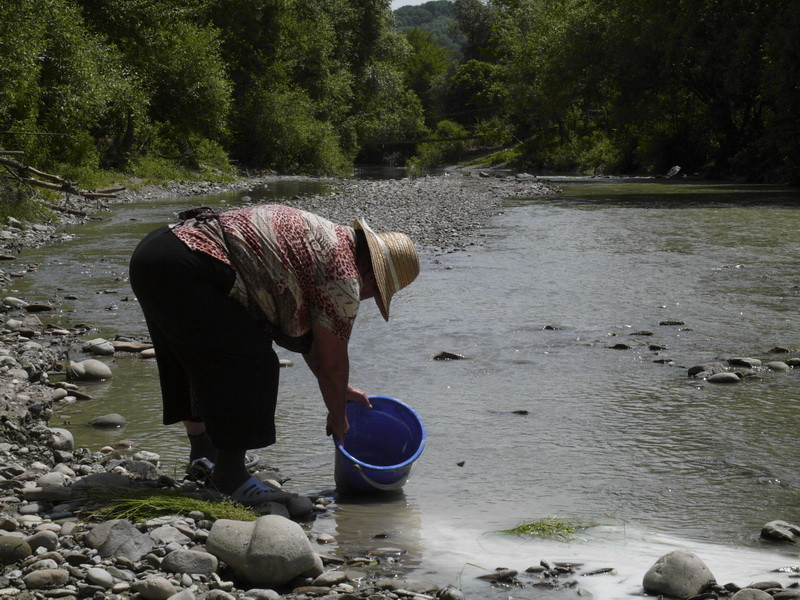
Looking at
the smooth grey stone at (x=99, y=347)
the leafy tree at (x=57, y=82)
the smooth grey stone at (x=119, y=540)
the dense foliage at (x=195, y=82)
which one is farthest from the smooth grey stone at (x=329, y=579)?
the leafy tree at (x=57, y=82)

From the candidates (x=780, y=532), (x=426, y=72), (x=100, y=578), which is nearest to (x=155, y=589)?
(x=100, y=578)

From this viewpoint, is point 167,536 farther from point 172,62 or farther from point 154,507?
point 172,62

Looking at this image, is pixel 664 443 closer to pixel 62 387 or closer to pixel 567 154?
pixel 62 387

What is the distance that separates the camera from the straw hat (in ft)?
12.5

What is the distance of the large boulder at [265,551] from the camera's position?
3.22 metres

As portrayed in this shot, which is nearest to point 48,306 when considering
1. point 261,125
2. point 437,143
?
point 261,125

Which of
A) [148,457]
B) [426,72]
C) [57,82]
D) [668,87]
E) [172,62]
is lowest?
[148,457]

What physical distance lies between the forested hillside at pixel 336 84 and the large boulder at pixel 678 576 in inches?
527

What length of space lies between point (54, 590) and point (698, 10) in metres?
32.9

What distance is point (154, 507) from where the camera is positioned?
3.68 metres

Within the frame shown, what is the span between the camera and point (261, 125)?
4369cm

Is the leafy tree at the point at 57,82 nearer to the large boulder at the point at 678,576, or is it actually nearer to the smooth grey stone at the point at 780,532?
the smooth grey stone at the point at 780,532

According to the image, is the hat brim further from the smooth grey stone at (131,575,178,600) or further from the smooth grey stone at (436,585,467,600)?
the smooth grey stone at (131,575,178,600)

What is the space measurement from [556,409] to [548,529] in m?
2.08
